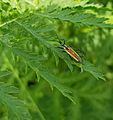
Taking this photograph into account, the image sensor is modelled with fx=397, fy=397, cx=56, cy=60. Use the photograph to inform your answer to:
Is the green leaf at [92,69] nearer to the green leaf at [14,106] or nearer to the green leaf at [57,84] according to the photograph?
the green leaf at [57,84]

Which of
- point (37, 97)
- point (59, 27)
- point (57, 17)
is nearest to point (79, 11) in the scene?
point (57, 17)

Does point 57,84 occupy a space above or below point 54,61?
above

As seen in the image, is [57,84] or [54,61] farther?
[54,61]

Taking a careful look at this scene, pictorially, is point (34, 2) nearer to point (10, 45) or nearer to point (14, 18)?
point (14, 18)

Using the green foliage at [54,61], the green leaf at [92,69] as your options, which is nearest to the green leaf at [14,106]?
the green foliage at [54,61]

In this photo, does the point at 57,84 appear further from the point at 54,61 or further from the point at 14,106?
the point at 54,61

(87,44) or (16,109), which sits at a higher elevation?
(16,109)

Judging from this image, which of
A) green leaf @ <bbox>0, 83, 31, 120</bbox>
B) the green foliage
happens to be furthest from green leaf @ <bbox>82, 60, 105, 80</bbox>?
green leaf @ <bbox>0, 83, 31, 120</bbox>

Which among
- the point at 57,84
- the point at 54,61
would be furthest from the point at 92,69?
the point at 54,61
